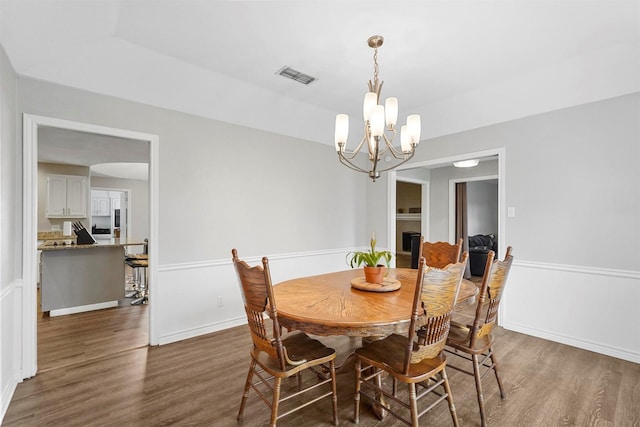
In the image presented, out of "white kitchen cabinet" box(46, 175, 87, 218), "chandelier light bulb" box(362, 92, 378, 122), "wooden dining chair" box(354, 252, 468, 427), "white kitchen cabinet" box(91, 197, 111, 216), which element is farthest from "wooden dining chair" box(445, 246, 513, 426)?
"white kitchen cabinet" box(91, 197, 111, 216)

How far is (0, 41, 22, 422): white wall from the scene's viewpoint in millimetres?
1995

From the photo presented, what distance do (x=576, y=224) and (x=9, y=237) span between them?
483 cm

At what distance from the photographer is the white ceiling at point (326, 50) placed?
7.13 feet

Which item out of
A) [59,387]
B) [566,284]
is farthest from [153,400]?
[566,284]

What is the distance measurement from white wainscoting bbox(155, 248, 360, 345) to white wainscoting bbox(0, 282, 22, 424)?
37.6 inches

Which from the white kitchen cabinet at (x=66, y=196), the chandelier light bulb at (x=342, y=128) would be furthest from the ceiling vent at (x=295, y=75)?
the white kitchen cabinet at (x=66, y=196)

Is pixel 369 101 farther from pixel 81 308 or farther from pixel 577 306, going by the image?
pixel 81 308

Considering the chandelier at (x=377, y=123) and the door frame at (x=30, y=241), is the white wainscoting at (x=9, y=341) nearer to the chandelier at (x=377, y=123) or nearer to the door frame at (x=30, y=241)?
the door frame at (x=30, y=241)

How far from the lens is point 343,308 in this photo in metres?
1.75

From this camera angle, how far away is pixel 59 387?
7.41 ft

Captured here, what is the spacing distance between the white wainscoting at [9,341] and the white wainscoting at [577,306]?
4.42m

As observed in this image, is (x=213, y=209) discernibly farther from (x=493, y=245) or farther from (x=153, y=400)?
(x=493, y=245)

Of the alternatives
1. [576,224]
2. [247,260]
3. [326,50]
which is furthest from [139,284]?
[576,224]

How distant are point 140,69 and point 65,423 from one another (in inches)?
107
